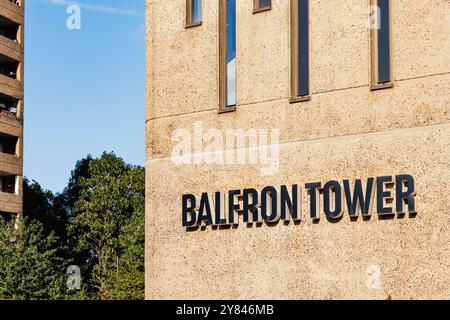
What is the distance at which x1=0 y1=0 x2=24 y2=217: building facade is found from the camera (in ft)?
246

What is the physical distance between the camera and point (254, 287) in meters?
22.9

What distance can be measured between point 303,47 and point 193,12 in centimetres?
353

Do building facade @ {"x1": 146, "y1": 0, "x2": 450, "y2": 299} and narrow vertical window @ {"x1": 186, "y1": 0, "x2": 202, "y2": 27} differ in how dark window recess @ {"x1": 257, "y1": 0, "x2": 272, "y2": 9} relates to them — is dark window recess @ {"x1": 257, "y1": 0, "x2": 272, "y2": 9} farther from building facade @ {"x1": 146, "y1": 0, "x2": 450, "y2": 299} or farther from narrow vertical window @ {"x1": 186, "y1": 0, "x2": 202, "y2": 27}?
narrow vertical window @ {"x1": 186, "y1": 0, "x2": 202, "y2": 27}

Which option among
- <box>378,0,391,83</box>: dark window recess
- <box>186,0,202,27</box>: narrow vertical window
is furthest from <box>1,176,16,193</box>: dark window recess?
<box>378,0,391,83</box>: dark window recess

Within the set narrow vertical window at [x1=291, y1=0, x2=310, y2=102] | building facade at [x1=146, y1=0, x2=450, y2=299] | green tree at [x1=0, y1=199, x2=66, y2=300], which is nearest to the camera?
building facade at [x1=146, y1=0, x2=450, y2=299]

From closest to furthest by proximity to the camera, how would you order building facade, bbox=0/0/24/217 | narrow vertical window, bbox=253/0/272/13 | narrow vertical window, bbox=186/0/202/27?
narrow vertical window, bbox=253/0/272/13
narrow vertical window, bbox=186/0/202/27
building facade, bbox=0/0/24/217

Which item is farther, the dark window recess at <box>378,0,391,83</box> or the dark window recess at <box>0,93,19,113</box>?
the dark window recess at <box>0,93,19,113</box>

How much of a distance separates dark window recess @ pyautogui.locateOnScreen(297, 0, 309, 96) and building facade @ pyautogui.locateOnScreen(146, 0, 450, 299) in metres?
0.04

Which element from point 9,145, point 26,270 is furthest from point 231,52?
point 9,145
